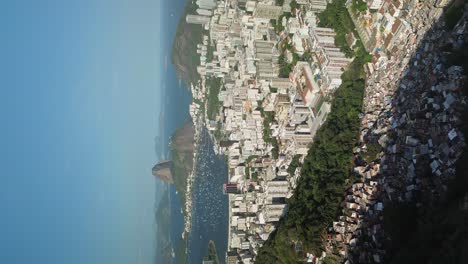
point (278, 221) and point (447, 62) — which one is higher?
point (447, 62)

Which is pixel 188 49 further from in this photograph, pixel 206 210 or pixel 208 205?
pixel 206 210

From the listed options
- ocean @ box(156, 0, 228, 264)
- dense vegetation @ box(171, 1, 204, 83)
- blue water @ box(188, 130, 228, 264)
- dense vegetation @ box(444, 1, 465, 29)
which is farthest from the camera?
dense vegetation @ box(171, 1, 204, 83)

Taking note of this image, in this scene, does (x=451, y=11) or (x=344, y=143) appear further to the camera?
(x=344, y=143)

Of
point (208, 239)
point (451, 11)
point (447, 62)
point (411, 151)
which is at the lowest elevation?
point (208, 239)

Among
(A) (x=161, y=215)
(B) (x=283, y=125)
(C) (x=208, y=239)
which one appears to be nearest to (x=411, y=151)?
(B) (x=283, y=125)

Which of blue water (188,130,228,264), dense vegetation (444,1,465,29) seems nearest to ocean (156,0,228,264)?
blue water (188,130,228,264)

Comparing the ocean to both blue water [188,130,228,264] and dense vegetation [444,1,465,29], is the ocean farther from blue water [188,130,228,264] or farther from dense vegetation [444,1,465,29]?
dense vegetation [444,1,465,29]

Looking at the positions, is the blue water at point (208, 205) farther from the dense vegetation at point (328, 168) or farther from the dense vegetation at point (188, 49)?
the dense vegetation at point (328, 168)

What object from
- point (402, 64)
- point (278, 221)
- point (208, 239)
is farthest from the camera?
point (208, 239)

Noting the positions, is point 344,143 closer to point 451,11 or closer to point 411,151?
point 411,151
